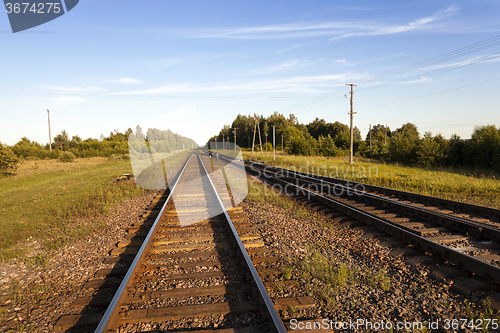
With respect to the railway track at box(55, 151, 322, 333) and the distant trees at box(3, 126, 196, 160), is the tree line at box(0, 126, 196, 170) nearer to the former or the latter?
the distant trees at box(3, 126, 196, 160)

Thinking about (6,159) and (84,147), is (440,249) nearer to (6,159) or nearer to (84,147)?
(6,159)

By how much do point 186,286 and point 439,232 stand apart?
508 cm

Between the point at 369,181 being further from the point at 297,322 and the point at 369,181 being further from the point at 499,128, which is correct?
the point at 499,128

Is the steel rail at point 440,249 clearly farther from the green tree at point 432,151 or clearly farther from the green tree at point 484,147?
the green tree at point 432,151

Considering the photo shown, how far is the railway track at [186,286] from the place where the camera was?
2730 millimetres

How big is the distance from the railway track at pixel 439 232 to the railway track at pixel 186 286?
2315 millimetres

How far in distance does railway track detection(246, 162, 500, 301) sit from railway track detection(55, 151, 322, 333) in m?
2.32

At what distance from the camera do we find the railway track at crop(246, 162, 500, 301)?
367 cm

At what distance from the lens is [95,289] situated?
3.46 meters

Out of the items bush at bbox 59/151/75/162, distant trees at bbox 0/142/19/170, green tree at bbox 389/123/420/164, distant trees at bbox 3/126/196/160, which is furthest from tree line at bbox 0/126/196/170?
green tree at bbox 389/123/420/164

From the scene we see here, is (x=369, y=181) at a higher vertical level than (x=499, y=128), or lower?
lower

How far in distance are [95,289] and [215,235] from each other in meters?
2.33

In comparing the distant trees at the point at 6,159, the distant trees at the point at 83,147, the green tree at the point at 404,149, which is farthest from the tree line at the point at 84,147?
the green tree at the point at 404,149

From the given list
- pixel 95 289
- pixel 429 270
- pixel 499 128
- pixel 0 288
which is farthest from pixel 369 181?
pixel 499 128
